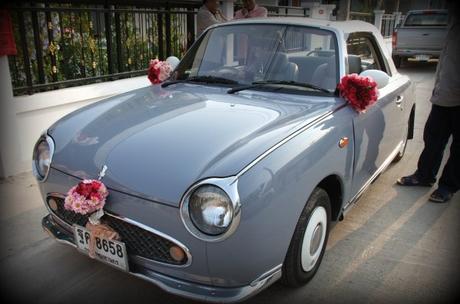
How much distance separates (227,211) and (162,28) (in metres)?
5.41

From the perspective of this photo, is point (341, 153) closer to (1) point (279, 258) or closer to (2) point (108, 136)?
(1) point (279, 258)

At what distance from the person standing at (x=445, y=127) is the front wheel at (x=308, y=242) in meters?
1.88

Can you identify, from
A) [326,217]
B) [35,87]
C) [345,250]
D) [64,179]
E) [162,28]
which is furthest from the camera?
[162,28]

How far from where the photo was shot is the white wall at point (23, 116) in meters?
4.27

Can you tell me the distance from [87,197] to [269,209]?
91 centimetres

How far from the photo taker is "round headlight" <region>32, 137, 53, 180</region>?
2.50 metres

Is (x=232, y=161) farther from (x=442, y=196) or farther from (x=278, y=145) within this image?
(x=442, y=196)

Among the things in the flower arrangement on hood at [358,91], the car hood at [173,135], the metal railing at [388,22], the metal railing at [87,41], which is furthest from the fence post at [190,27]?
the metal railing at [388,22]

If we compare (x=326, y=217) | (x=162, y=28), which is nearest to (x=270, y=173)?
(x=326, y=217)

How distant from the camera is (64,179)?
2.34 m

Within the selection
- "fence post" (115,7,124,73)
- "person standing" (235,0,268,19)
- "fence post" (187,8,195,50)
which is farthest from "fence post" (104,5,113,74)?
"person standing" (235,0,268,19)

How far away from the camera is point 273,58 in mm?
3213

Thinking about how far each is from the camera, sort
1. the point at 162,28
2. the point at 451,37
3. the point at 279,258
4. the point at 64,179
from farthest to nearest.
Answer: the point at 162,28, the point at 451,37, the point at 64,179, the point at 279,258

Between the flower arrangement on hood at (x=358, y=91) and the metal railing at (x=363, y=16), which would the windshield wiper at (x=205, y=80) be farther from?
the metal railing at (x=363, y=16)
